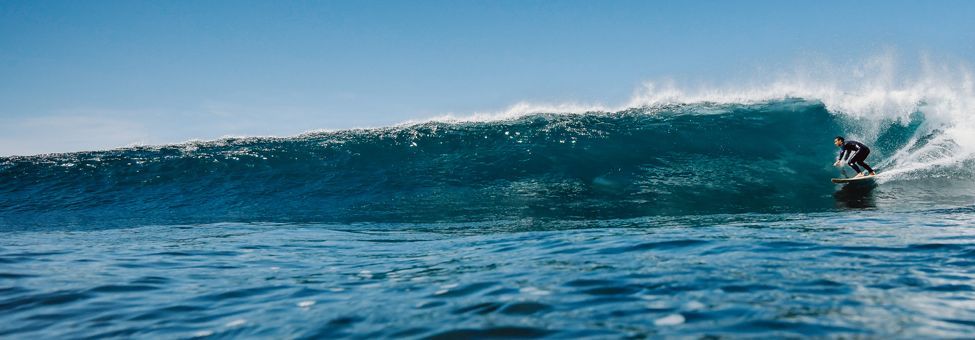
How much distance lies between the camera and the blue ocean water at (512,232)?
3.07 m

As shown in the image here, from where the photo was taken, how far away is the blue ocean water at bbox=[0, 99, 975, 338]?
121 inches

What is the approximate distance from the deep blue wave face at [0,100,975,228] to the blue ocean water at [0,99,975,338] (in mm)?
89

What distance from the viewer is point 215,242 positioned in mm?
7332

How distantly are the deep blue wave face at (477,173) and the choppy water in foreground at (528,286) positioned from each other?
12.9ft

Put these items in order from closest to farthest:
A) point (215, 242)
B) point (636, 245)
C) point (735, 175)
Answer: point (636, 245), point (215, 242), point (735, 175)

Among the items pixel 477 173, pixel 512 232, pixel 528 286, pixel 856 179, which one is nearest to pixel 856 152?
pixel 856 179

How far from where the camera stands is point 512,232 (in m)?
7.75

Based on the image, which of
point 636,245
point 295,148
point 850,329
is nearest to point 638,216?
point 636,245

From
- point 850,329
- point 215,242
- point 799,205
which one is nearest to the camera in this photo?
point 850,329

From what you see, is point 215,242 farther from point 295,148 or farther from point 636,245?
point 295,148

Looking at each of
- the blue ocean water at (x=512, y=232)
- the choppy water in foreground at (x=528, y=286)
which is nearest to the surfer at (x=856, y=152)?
the blue ocean water at (x=512, y=232)

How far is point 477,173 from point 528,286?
10.4 metres

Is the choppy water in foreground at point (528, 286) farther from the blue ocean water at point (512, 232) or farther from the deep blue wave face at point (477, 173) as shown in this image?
the deep blue wave face at point (477, 173)

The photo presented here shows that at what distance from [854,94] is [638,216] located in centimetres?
1169
